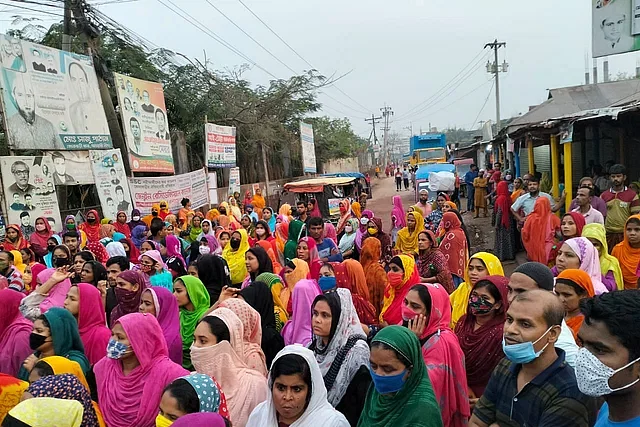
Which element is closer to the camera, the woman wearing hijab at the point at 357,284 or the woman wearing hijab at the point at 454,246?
the woman wearing hijab at the point at 357,284

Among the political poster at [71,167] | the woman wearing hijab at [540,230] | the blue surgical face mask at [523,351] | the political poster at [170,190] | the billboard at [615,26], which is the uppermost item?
the billboard at [615,26]

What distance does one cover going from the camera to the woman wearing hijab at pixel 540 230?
725 centimetres

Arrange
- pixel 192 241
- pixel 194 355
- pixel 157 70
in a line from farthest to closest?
pixel 157 70
pixel 192 241
pixel 194 355

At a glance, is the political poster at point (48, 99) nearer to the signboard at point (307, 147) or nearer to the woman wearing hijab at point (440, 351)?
the woman wearing hijab at point (440, 351)

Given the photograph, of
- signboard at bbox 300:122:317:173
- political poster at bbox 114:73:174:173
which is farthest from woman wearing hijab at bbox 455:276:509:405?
Result: signboard at bbox 300:122:317:173

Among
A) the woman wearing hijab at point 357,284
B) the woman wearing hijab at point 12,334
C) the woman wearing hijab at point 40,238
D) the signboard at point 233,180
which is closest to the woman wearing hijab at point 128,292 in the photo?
the woman wearing hijab at point 12,334

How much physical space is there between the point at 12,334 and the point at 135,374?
1.38 metres

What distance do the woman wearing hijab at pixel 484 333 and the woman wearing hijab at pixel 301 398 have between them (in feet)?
3.13

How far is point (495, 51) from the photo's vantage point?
3484cm

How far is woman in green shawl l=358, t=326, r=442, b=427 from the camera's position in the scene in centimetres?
227

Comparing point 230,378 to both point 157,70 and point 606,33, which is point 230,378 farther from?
point 157,70

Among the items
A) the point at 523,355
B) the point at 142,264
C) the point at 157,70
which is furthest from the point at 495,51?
the point at 523,355

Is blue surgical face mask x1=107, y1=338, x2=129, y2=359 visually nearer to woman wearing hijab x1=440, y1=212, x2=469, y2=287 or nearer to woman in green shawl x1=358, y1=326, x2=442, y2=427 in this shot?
woman in green shawl x1=358, y1=326, x2=442, y2=427

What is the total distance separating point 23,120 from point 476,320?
891 centimetres
